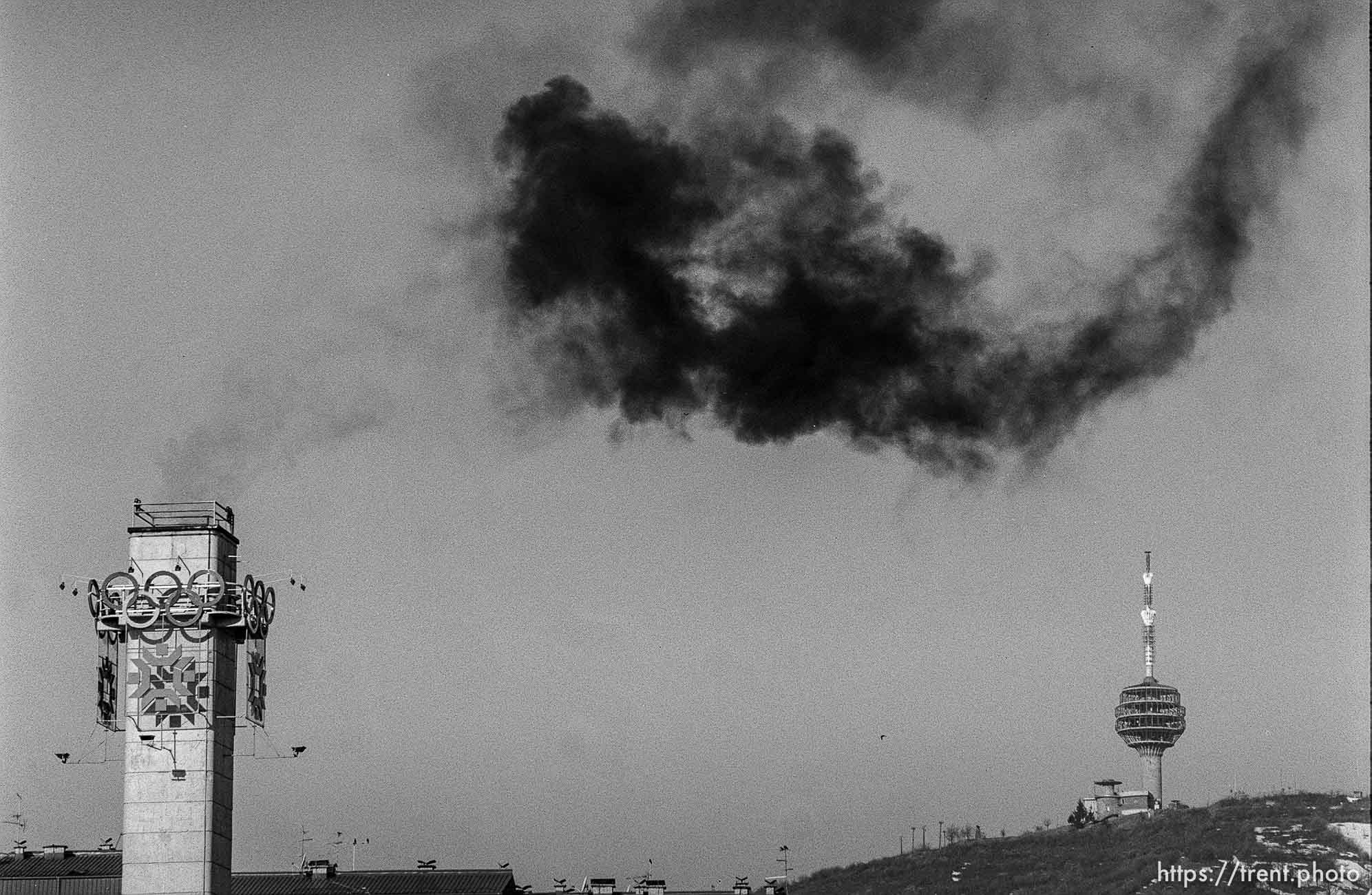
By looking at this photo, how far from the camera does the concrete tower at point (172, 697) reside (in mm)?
128250

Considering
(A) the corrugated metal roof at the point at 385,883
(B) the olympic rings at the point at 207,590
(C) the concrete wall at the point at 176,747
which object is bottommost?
(A) the corrugated metal roof at the point at 385,883

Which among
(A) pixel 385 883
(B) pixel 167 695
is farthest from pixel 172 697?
(A) pixel 385 883

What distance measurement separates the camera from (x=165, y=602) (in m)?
129

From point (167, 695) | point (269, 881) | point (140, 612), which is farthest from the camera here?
point (269, 881)

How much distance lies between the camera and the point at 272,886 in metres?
175

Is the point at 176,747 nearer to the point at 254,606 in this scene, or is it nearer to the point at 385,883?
the point at 254,606

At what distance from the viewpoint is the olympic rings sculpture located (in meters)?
129

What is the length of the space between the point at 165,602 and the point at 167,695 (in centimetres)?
535

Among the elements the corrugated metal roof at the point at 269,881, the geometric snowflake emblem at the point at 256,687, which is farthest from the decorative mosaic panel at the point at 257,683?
the corrugated metal roof at the point at 269,881

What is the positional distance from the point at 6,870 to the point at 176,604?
54.3m

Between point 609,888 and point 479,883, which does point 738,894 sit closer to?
point 609,888

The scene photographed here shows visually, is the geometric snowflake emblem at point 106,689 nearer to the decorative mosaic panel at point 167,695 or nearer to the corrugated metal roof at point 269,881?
the decorative mosaic panel at point 167,695

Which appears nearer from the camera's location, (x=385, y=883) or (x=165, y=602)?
(x=165, y=602)

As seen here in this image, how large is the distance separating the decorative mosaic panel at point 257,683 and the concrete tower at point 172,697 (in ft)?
7.06
